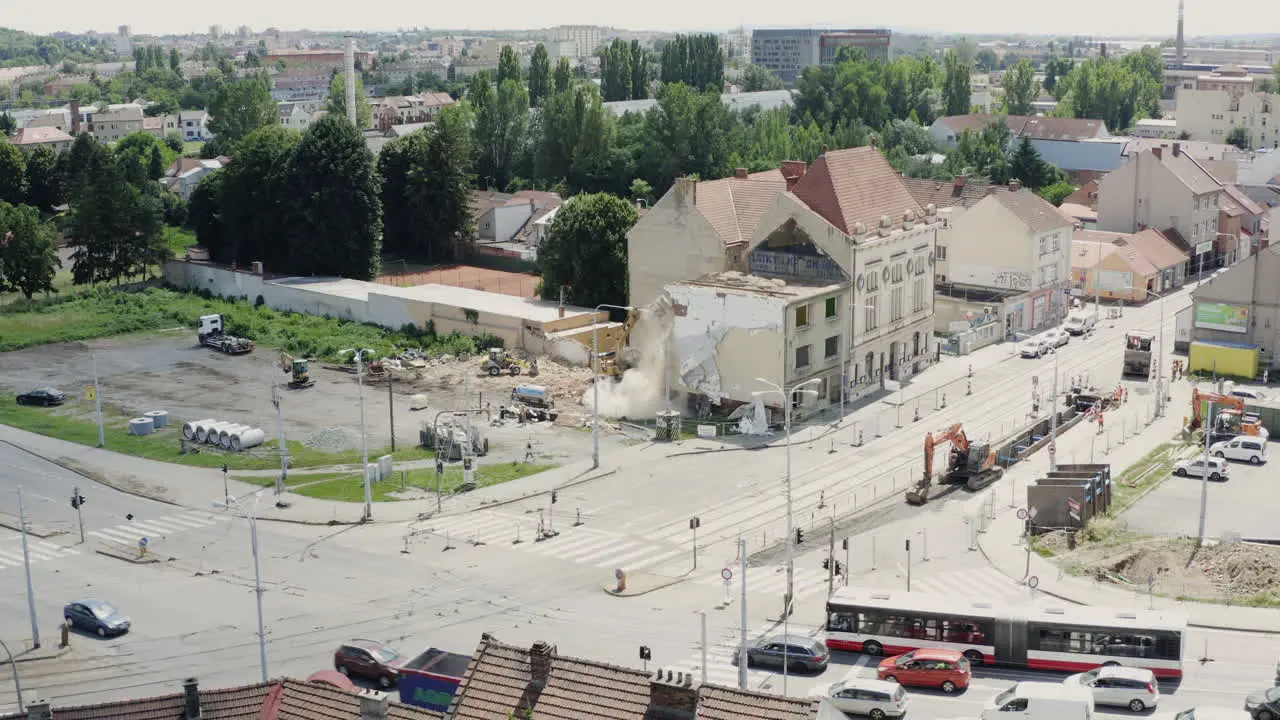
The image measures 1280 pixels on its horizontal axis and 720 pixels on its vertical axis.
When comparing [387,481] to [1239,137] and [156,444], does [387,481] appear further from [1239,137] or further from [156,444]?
[1239,137]

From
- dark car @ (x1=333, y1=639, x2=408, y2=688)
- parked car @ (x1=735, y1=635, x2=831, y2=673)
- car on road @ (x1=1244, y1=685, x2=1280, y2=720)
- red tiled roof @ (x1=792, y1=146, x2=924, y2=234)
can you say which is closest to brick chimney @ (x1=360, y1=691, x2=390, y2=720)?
dark car @ (x1=333, y1=639, x2=408, y2=688)

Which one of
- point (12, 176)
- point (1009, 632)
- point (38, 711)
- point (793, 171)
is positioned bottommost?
point (1009, 632)

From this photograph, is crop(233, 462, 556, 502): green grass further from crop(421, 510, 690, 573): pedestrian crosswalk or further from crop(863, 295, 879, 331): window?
crop(863, 295, 879, 331): window

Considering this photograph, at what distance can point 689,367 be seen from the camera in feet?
270

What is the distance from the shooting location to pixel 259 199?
4865 inches

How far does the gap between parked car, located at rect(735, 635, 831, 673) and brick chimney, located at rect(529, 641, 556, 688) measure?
16.0m

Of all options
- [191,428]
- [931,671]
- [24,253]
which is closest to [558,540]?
[931,671]

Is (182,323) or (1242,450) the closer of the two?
(1242,450)

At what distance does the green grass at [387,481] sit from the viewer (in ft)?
227

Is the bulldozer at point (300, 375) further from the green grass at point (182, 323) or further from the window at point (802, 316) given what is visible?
the window at point (802, 316)

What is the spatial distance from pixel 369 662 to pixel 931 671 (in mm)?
18403

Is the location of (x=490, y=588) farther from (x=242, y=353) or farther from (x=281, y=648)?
(x=242, y=353)

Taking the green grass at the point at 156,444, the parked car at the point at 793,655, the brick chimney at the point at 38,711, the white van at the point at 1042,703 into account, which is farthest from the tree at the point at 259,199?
the brick chimney at the point at 38,711

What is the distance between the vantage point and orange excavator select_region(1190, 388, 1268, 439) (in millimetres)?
76812
